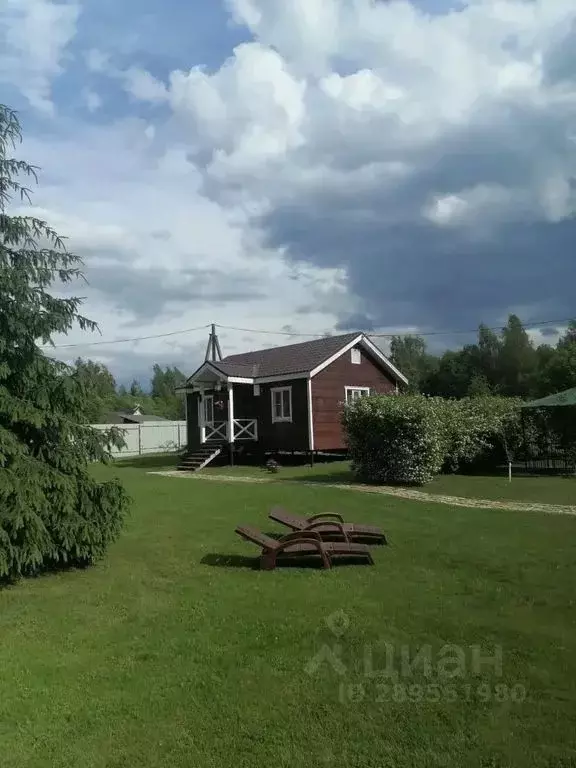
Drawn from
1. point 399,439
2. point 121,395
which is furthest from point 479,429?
point 121,395

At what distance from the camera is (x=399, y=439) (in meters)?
17.6

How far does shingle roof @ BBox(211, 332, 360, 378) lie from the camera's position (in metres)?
26.1

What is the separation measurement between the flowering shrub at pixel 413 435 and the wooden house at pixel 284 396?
5.65 metres

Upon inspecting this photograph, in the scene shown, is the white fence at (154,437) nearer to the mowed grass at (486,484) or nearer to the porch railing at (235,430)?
the porch railing at (235,430)

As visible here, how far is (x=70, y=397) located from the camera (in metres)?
7.74

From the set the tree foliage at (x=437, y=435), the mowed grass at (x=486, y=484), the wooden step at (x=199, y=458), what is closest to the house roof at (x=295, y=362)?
the wooden step at (x=199, y=458)

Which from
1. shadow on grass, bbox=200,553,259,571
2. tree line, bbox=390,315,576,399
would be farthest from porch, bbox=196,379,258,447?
tree line, bbox=390,315,576,399

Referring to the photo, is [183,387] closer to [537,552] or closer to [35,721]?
[537,552]

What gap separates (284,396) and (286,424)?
3.71ft

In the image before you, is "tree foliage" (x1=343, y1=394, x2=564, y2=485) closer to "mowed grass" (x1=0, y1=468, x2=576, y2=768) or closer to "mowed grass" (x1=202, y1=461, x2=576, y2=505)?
"mowed grass" (x1=202, y1=461, x2=576, y2=505)

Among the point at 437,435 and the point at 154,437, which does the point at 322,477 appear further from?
the point at 154,437

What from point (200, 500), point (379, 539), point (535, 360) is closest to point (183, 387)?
point (200, 500)

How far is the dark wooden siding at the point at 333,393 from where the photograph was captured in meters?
25.3

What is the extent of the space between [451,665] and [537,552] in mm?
4392
